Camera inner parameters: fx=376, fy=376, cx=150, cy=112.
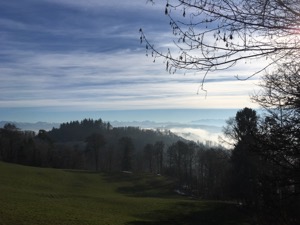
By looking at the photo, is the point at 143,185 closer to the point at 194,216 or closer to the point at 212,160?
the point at 212,160

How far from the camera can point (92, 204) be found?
1405 inches

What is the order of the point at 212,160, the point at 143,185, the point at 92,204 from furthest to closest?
the point at 212,160 → the point at 143,185 → the point at 92,204

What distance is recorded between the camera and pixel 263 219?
631 centimetres

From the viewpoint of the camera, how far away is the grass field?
25164 millimetres

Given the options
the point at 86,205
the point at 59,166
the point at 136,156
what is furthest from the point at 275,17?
the point at 136,156

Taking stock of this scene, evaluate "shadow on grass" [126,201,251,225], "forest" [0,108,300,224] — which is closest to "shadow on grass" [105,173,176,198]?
"forest" [0,108,300,224]

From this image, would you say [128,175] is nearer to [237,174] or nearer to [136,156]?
[237,174]

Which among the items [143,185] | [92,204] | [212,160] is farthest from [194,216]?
[212,160]

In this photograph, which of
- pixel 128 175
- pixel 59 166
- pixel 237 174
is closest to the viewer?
pixel 237 174

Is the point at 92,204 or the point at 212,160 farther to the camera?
the point at 212,160

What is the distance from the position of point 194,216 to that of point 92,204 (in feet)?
31.7

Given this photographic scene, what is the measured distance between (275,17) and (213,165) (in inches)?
3129

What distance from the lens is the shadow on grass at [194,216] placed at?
30220 millimetres

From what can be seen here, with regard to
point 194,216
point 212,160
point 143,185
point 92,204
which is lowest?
point 143,185
